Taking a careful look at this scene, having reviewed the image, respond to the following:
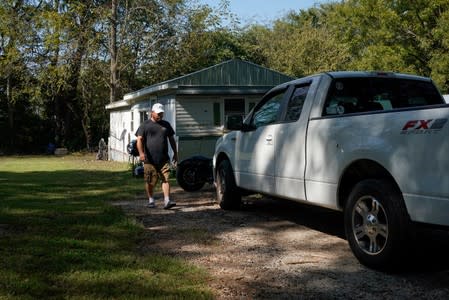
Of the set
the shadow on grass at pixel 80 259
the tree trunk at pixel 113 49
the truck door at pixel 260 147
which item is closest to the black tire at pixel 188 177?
the shadow on grass at pixel 80 259

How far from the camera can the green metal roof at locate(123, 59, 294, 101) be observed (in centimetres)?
1786

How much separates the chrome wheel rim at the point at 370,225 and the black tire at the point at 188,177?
21.7ft

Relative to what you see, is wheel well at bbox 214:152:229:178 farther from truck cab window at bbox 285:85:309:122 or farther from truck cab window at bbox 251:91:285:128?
truck cab window at bbox 285:85:309:122

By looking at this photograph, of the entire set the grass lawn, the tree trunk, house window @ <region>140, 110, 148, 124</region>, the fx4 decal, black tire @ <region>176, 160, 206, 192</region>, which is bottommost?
the grass lawn

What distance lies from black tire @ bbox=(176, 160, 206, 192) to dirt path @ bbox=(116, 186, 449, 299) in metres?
2.48

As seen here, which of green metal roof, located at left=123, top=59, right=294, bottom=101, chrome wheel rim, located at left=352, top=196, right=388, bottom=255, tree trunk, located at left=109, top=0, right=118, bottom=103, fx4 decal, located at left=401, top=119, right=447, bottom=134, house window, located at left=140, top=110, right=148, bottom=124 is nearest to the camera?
fx4 decal, located at left=401, top=119, right=447, bottom=134

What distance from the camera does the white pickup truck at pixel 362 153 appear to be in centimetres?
413

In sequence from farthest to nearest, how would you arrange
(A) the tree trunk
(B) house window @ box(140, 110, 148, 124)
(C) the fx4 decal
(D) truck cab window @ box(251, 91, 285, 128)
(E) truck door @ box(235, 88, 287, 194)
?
(A) the tree trunk < (B) house window @ box(140, 110, 148, 124) < (D) truck cab window @ box(251, 91, 285, 128) < (E) truck door @ box(235, 88, 287, 194) < (C) the fx4 decal

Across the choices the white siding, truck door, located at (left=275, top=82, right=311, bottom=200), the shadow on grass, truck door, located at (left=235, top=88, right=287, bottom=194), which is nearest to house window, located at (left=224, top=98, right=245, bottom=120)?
the white siding

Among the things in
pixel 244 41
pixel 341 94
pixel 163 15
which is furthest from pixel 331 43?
pixel 341 94

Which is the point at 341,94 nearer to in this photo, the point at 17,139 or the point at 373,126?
the point at 373,126

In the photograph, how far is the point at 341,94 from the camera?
5.91m

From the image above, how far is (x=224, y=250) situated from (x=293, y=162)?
4.19 feet

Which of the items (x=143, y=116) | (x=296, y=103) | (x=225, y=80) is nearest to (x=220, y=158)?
(x=296, y=103)
